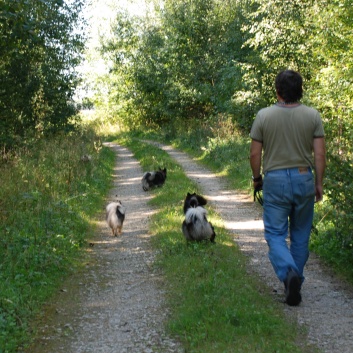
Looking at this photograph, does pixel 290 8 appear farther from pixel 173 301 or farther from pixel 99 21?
pixel 99 21

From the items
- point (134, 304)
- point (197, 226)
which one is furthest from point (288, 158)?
point (197, 226)

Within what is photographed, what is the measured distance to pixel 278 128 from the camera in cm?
561

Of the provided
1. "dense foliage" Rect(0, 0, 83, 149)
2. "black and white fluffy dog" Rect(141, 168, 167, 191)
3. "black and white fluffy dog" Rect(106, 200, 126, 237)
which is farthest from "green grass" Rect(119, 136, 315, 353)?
"dense foliage" Rect(0, 0, 83, 149)

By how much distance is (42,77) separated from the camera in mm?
18891

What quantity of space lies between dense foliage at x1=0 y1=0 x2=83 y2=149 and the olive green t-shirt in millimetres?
7488

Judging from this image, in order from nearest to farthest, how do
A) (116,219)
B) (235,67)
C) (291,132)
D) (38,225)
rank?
(291,132) < (38,225) < (116,219) < (235,67)

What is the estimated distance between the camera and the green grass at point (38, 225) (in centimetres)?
584

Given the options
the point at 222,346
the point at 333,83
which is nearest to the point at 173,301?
the point at 222,346

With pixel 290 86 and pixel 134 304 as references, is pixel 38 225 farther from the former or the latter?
pixel 290 86

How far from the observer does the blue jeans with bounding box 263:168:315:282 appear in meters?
5.62

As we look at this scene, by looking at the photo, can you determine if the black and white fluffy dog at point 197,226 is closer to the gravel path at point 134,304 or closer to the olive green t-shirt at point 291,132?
the gravel path at point 134,304

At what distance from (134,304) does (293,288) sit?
1861mm

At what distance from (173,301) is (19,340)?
1.82 metres

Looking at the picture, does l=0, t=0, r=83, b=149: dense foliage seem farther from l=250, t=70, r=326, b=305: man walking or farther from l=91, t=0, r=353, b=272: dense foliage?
l=250, t=70, r=326, b=305: man walking
